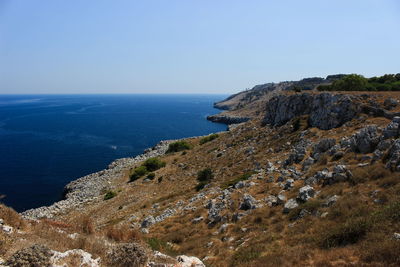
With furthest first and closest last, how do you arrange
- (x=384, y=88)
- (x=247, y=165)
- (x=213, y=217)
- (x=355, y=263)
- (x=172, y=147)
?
(x=172, y=147)
(x=384, y=88)
(x=247, y=165)
(x=213, y=217)
(x=355, y=263)

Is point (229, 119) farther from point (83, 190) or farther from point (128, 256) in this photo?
point (128, 256)

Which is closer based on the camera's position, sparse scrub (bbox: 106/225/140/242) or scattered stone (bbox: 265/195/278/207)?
sparse scrub (bbox: 106/225/140/242)

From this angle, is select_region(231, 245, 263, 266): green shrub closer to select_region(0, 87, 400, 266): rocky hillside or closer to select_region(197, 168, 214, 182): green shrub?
select_region(0, 87, 400, 266): rocky hillside

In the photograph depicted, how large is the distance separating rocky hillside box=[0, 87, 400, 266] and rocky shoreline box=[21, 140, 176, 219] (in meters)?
0.63

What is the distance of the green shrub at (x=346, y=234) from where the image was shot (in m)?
10.5

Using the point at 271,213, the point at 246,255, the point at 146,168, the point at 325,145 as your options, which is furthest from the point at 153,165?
the point at 246,255

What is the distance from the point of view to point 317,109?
4034 centimetres

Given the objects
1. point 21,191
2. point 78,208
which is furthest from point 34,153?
point 78,208

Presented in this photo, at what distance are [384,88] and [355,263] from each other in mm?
53922

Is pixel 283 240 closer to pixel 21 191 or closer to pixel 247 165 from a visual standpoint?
pixel 247 165

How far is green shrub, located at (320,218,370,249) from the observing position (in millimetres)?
10523

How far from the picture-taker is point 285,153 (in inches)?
1287

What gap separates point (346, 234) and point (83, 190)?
163 feet

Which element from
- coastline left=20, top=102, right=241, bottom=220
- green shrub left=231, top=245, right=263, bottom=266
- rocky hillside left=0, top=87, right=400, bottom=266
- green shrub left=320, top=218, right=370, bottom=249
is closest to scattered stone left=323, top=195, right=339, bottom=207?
rocky hillside left=0, top=87, right=400, bottom=266
